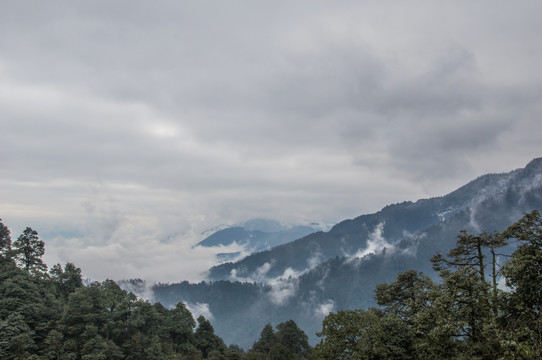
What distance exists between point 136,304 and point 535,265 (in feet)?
262

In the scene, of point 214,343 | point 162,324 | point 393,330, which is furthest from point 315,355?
point 214,343

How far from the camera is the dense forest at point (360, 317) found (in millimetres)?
21386

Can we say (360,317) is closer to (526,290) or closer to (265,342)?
(526,290)

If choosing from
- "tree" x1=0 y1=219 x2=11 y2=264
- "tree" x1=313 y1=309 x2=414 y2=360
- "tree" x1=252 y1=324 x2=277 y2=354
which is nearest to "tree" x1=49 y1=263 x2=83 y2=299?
"tree" x1=0 y1=219 x2=11 y2=264

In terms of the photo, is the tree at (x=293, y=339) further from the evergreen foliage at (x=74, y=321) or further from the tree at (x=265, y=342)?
the evergreen foliage at (x=74, y=321)

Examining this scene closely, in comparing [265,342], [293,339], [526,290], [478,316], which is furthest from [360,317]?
[265,342]

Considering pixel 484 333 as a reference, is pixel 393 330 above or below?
below

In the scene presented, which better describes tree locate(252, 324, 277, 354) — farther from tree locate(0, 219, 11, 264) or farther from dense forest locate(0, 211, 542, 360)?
Result: tree locate(0, 219, 11, 264)

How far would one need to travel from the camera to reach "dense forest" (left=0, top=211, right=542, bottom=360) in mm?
21386

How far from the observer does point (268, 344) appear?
11138cm

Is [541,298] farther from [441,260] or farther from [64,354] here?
[64,354]

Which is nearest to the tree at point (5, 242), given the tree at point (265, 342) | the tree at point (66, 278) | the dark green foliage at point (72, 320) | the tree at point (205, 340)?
the dark green foliage at point (72, 320)

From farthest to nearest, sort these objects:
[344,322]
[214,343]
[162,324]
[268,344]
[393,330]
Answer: [268,344] < [214,343] < [162,324] < [344,322] < [393,330]

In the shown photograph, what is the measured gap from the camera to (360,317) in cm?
3475
